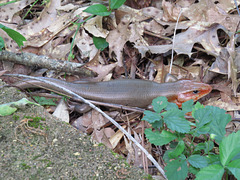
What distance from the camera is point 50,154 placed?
2.29 meters

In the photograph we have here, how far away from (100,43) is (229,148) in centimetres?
328

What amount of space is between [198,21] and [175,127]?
3.19 metres

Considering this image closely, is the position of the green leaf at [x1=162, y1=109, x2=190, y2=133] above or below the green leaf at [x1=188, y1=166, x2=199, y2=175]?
above

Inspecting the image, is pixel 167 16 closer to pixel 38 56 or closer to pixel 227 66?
Result: pixel 227 66

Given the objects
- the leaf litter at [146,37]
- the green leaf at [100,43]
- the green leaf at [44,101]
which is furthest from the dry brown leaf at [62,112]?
the green leaf at [100,43]

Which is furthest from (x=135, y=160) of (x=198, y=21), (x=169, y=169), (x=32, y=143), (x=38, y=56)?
(x=198, y=21)

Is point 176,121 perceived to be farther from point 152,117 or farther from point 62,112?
point 62,112

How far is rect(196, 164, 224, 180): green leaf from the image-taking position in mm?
1789

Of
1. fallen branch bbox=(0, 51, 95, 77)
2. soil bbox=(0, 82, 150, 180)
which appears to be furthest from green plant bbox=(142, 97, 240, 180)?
fallen branch bbox=(0, 51, 95, 77)

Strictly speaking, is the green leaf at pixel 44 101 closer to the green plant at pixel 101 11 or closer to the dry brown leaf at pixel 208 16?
the green plant at pixel 101 11

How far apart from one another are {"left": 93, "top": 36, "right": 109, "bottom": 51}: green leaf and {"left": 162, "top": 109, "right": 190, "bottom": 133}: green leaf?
2.61 m

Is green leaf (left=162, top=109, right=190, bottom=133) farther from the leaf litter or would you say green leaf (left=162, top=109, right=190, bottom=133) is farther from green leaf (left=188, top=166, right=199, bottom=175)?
the leaf litter

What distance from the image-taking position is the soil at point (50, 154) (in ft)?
7.03

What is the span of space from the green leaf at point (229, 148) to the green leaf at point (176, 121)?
0.33 m
